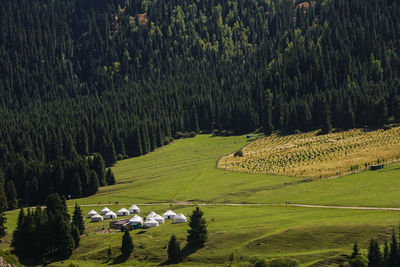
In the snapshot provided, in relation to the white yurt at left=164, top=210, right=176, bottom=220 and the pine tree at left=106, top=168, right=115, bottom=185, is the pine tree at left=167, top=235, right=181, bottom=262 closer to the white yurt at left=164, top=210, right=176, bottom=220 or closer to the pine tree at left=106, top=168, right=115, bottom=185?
the white yurt at left=164, top=210, right=176, bottom=220

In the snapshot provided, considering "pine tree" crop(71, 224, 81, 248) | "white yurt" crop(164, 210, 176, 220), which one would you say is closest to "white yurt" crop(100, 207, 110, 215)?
"white yurt" crop(164, 210, 176, 220)

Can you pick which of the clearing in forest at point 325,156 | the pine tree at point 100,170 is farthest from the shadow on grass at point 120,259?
the pine tree at point 100,170

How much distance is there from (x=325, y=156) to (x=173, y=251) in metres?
83.6

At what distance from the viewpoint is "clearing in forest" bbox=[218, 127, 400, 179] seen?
5792 inches

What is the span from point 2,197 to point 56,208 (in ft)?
77.6

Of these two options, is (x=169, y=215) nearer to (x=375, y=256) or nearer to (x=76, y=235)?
(x=76, y=235)

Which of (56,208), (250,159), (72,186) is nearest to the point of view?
(56,208)

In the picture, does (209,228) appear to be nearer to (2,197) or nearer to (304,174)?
(304,174)

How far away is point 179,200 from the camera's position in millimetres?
140000

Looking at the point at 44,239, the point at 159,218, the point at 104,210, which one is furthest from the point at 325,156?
the point at 44,239

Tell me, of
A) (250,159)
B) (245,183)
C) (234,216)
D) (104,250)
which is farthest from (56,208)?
(250,159)

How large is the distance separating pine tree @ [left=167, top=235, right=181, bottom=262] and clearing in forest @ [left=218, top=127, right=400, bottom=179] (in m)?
Answer: 56.4

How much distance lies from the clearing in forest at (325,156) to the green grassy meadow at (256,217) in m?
7.63

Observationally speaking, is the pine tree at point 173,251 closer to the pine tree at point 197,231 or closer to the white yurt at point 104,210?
the pine tree at point 197,231
